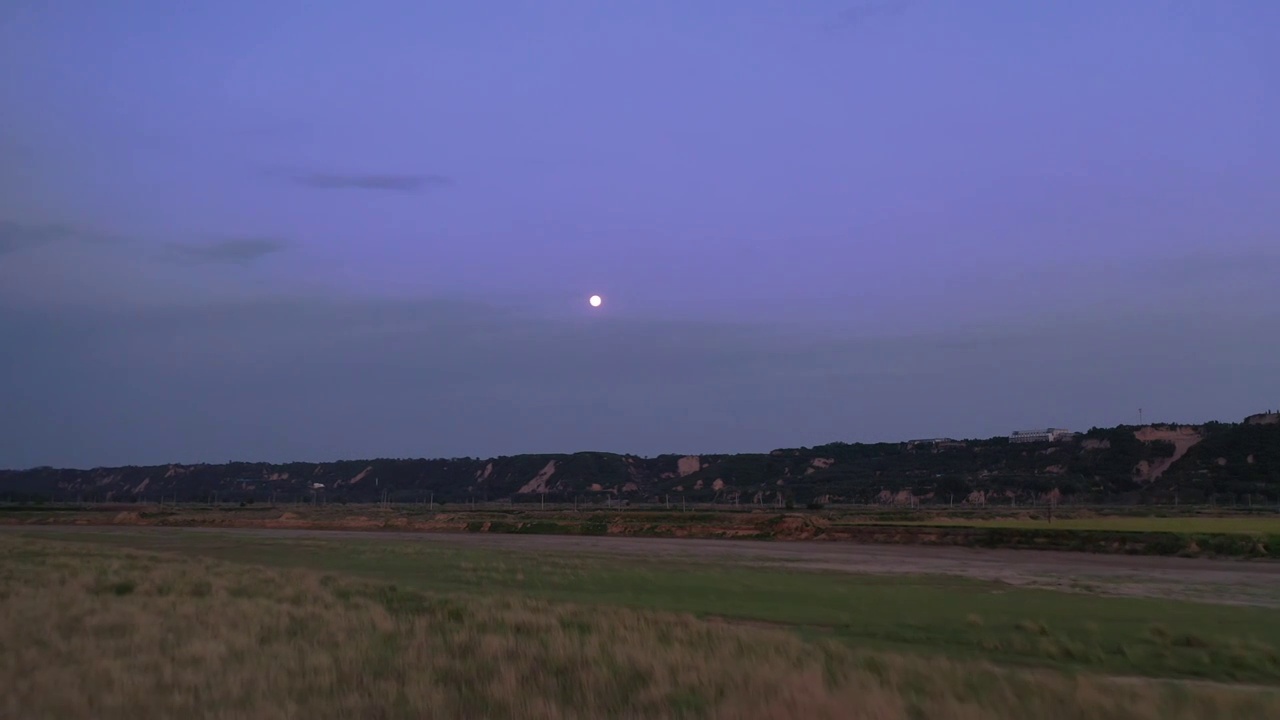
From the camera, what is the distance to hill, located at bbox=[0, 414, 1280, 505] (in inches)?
3890

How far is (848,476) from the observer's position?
453 feet

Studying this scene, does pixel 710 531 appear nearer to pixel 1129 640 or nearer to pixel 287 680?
pixel 1129 640

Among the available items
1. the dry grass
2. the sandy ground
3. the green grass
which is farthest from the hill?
the dry grass

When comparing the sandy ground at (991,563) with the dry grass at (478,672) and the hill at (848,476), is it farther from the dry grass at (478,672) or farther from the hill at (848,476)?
the hill at (848,476)

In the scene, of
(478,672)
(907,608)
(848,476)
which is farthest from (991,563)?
(848,476)

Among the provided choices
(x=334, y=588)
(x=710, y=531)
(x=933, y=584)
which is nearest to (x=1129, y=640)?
Result: (x=933, y=584)

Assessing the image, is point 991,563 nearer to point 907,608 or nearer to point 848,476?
point 907,608

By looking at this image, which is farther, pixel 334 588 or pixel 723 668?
pixel 334 588

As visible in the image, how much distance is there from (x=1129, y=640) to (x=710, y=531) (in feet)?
140

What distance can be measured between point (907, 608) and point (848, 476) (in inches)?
4714

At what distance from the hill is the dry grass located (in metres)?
84.6

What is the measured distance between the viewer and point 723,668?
36.6 feet

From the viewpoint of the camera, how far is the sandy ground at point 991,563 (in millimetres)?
26219

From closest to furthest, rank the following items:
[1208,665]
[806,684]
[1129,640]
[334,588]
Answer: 1. [806,684]
2. [1208,665]
3. [1129,640]
4. [334,588]
